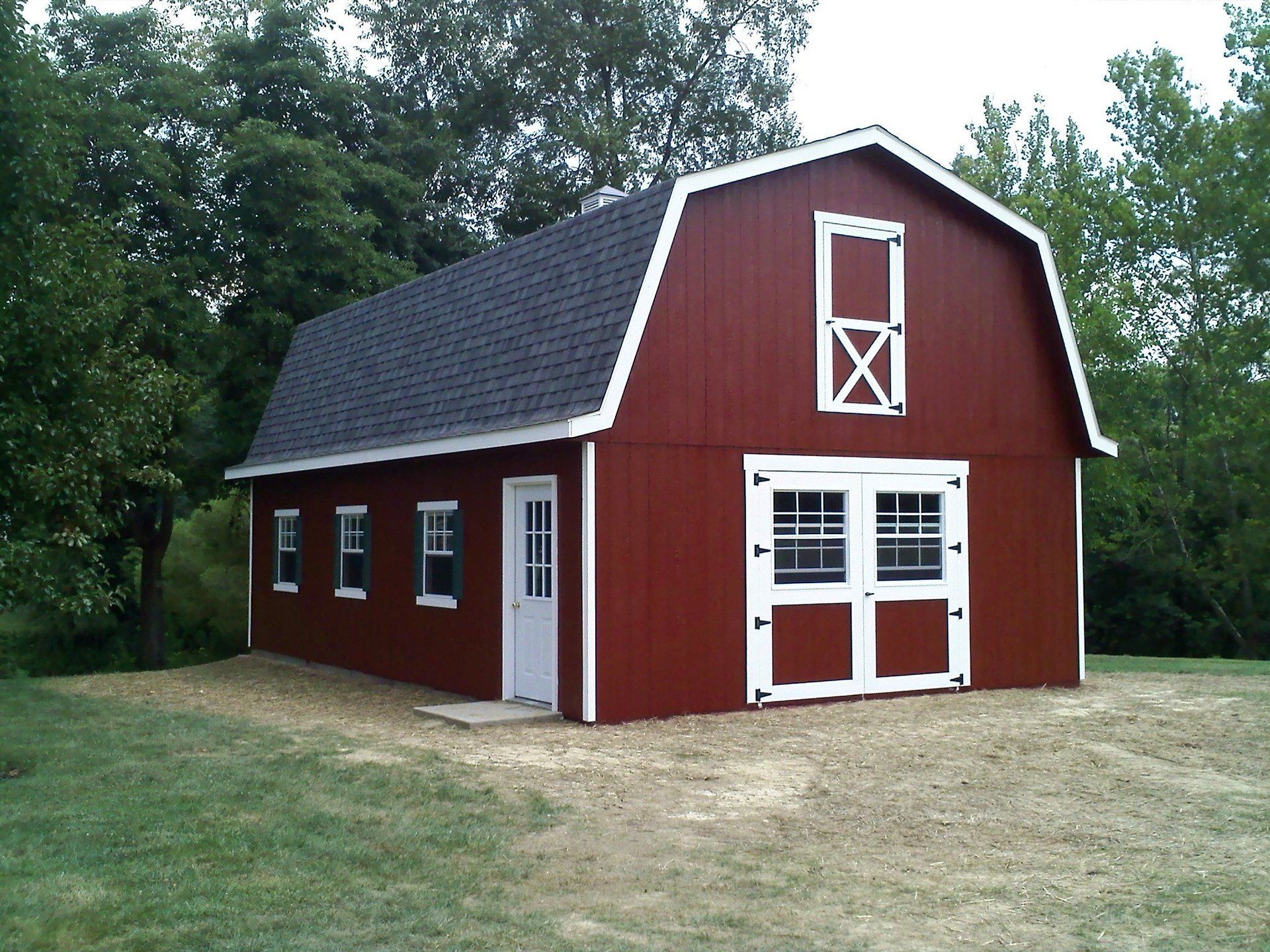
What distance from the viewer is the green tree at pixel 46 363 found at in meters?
8.34

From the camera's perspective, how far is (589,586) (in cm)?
1009

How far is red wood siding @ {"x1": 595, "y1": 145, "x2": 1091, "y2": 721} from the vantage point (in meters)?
10.4

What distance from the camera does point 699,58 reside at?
32406mm

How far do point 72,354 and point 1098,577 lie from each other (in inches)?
1020

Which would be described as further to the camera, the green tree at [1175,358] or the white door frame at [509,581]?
the green tree at [1175,358]

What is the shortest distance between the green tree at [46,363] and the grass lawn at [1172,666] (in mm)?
11644

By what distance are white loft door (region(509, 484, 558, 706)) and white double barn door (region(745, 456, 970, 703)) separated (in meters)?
1.73

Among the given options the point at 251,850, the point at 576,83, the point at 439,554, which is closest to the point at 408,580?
the point at 439,554

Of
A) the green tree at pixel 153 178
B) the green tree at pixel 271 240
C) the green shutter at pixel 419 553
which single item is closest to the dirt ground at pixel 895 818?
the green shutter at pixel 419 553

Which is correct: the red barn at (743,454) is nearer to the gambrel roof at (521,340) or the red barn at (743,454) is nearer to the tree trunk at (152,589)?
the gambrel roof at (521,340)

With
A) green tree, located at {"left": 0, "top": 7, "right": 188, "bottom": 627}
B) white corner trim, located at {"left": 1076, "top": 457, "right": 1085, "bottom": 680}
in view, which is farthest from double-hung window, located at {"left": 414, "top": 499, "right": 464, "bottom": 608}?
white corner trim, located at {"left": 1076, "top": 457, "right": 1085, "bottom": 680}

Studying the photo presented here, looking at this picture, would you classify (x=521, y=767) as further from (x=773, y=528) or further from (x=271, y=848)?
(x=773, y=528)

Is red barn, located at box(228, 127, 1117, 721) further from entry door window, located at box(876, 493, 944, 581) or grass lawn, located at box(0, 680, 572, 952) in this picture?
grass lawn, located at box(0, 680, 572, 952)

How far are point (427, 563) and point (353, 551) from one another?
2208 mm
